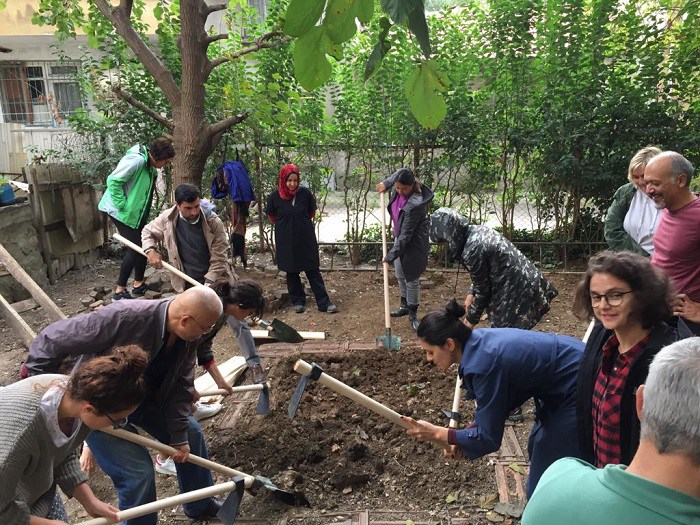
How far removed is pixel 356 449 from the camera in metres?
3.95

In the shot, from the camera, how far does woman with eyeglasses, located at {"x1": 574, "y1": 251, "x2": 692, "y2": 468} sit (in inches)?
79.4

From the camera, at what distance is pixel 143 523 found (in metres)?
3.00

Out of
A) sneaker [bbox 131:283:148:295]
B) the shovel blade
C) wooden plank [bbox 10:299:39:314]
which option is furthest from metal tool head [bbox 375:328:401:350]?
wooden plank [bbox 10:299:39:314]

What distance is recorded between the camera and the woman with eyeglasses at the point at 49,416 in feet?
6.67

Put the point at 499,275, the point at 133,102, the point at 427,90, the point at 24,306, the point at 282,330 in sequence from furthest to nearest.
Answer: the point at 133,102, the point at 24,306, the point at 282,330, the point at 499,275, the point at 427,90

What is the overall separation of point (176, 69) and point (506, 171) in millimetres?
5253

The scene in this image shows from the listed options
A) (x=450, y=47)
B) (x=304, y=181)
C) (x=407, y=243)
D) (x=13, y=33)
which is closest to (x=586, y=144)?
(x=450, y=47)

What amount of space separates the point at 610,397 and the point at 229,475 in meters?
2.35

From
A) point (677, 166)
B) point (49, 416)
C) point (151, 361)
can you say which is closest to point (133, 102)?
point (151, 361)

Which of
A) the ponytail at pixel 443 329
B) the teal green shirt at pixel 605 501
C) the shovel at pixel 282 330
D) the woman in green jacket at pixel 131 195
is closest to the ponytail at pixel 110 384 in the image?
the ponytail at pixel 443 329

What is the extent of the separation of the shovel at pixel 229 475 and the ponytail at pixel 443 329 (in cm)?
138

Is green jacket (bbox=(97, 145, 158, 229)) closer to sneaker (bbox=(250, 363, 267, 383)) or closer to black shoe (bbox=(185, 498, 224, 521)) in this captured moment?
sneaker (bbox=(250, 363, 267, 383))

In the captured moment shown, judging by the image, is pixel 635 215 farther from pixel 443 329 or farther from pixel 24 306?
pixel 24 306

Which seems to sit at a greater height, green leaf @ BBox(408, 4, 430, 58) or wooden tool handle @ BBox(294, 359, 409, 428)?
green leaf @ BBox(408, 4, 430, 58)
